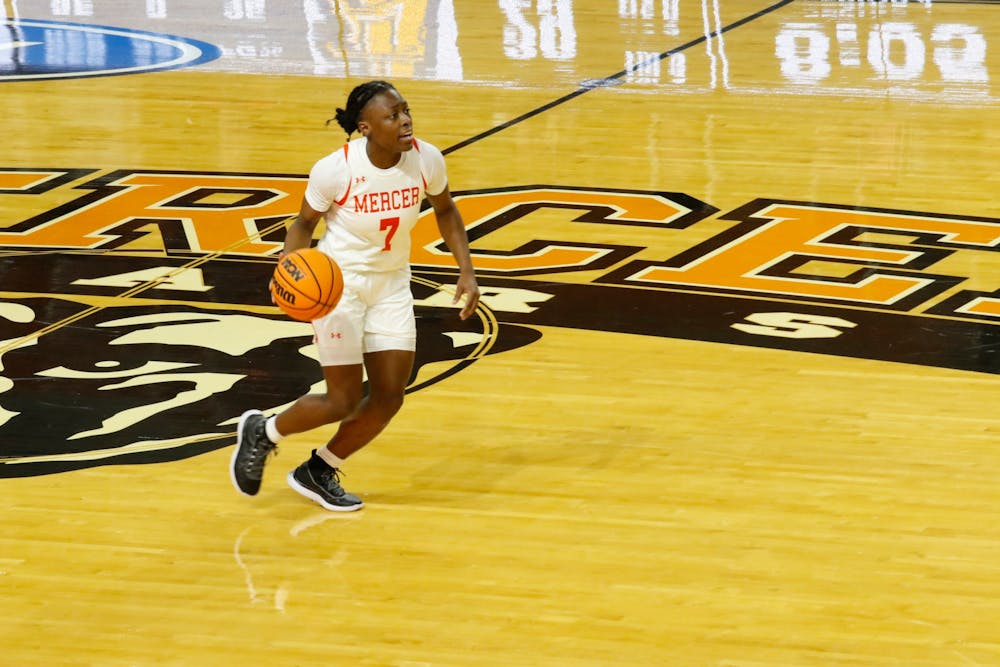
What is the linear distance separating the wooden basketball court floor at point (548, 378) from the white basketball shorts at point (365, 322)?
59 cm

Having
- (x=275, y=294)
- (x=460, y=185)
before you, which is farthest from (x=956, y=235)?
(x=275, y=294)

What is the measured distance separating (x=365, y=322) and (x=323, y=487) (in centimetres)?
61

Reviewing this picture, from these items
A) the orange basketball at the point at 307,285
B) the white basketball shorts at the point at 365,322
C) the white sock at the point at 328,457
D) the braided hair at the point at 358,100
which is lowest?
the white sock at the point at 328,457

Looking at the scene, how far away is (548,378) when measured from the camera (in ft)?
22.4

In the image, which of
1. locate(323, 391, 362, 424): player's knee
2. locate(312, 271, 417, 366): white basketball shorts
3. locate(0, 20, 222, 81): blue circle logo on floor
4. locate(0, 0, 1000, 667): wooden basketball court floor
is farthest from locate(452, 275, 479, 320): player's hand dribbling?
locate(0, 20, 222, 81): blue circle logo on floor

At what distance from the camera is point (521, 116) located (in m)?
12.0

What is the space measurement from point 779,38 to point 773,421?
9.61 m

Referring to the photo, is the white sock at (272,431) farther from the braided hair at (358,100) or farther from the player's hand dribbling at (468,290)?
the braided hair at (358,100)

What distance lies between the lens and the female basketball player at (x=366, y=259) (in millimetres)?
5094

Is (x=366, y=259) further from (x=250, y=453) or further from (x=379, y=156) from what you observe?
(x=250, y=453)

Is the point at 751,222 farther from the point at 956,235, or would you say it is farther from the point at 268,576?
the point at 268,576

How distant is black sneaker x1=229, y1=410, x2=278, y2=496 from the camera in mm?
5379

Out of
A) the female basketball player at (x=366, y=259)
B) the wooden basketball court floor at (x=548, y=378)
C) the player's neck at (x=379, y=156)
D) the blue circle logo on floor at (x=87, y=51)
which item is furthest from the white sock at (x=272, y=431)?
the blue circle logo on floor at (x=87, y=51)

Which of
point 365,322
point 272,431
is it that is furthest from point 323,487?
point 365,322
